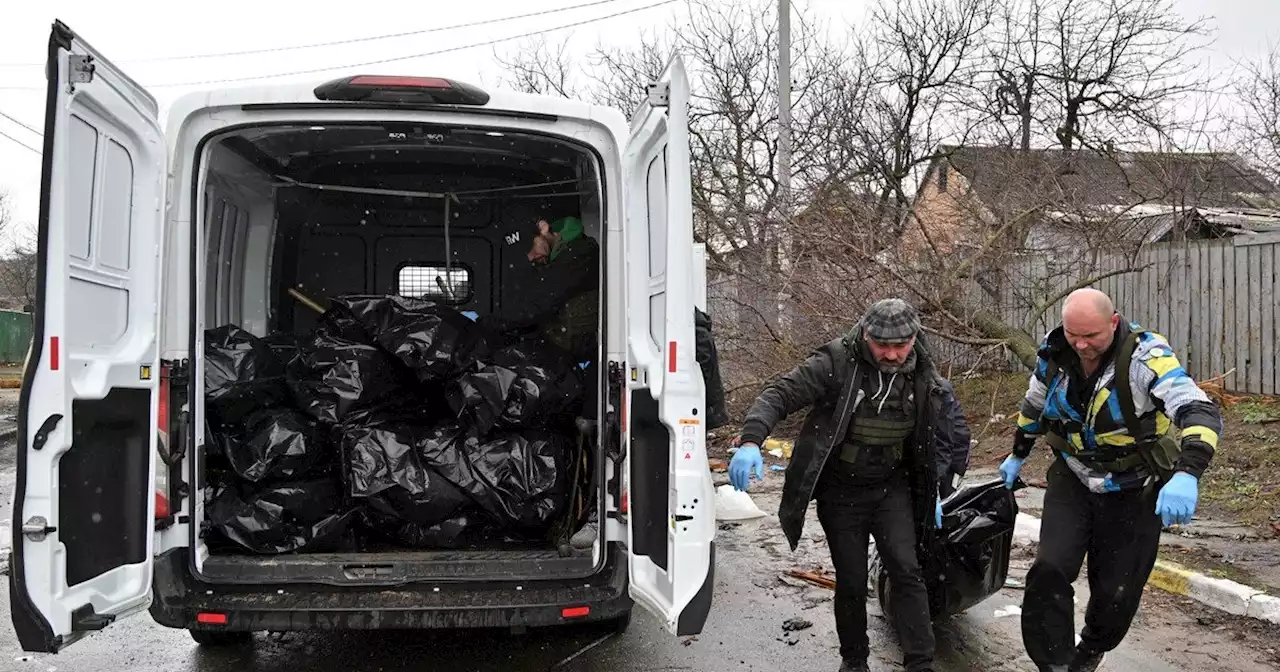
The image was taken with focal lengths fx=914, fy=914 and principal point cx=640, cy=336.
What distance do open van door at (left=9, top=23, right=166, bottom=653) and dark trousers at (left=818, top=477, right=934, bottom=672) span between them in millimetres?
2605

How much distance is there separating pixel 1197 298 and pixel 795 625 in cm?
773

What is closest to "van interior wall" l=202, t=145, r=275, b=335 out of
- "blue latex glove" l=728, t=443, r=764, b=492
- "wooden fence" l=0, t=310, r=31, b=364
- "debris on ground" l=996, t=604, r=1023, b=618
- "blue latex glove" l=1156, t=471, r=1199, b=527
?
"blue latex glove" l=728, t=443, r=764, b=492

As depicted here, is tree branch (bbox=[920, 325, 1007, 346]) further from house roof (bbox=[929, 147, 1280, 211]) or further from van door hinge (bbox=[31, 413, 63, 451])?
van door hinge (bbox=[31, 413, 63, 451])

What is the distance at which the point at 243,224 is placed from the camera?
5.12 metres

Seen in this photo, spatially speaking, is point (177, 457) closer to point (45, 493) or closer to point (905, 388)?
point (45, 493)

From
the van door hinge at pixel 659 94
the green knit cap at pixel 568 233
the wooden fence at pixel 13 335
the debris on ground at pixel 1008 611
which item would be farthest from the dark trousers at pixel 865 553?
the wooden fence at pixel 13 335

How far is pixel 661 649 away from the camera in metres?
4.26

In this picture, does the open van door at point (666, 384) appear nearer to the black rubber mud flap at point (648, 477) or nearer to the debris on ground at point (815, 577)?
the black rubber mud flap at point (648, 477)

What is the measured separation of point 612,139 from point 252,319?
2881 millimetres

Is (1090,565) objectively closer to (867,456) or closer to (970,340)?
(867,456)

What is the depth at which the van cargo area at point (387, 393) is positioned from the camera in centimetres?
372

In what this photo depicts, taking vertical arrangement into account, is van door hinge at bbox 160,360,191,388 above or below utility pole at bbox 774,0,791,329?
below

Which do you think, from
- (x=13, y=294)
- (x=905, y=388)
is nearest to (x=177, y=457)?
(x=905, y=388)

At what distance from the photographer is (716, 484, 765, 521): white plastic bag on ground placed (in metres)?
6.12
